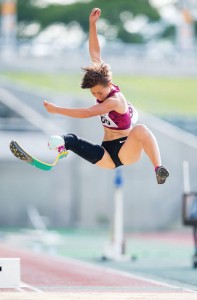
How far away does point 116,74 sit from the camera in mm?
38219

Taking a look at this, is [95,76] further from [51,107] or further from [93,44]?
[93,44]

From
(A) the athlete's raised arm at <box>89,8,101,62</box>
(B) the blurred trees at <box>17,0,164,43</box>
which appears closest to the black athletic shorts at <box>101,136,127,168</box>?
(A) the athlete's raised arm at <box>89,8,101,62</box>

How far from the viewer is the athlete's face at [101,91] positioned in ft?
33.2

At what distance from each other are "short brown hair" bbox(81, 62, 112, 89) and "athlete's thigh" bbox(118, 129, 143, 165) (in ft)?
2.03

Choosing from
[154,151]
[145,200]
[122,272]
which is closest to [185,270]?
[122,272]

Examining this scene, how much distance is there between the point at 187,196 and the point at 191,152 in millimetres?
13787

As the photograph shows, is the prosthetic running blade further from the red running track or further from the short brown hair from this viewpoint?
the red running track

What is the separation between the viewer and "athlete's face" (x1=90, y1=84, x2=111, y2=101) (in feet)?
33.2

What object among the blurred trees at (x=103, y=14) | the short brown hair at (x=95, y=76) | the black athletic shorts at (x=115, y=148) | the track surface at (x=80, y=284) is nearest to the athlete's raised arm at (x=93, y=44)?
the short brown hair at (x=95, y=76)

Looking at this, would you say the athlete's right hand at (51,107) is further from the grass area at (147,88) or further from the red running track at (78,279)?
the grass area at (147,88)

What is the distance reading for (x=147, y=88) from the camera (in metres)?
37.5

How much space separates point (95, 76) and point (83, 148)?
824 mm

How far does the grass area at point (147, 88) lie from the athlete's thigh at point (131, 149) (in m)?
23.3

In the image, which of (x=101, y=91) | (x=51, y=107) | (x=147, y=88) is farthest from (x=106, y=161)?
(x=147, y=88)
